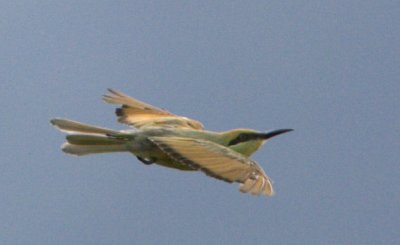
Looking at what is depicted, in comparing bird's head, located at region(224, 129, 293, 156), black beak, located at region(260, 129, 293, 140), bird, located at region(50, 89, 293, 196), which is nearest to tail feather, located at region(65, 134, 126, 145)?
bird, located at region(50, 89, 293, 196)

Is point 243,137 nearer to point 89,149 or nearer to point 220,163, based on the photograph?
point 220,163

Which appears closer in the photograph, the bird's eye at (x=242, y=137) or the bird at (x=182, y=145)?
the bird at (x=182, y=145)

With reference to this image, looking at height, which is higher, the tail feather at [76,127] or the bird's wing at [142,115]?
the bird's wing at [142,115]

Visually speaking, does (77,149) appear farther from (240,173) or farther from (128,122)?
(240,173)

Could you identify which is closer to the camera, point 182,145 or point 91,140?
point 182,145

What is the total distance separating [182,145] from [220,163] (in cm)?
55

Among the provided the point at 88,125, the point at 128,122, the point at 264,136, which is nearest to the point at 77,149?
the point at 88,125

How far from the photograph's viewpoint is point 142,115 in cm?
1149

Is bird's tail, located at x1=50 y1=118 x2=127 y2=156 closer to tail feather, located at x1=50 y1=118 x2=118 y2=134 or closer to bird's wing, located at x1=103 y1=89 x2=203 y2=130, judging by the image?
tail feather, located at x1=50 y1=118 x2=118 y2=134

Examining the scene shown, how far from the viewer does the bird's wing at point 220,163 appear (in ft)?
28.0

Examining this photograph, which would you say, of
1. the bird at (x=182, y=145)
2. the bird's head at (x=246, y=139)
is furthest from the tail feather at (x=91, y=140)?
the bird's head at (x=246, y=139)

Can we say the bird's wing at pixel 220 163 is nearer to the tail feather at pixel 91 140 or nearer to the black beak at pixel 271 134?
the tail feather at pixel 91 140

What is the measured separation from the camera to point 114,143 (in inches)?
394

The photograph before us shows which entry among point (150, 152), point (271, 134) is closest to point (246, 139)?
point (271, 134)
